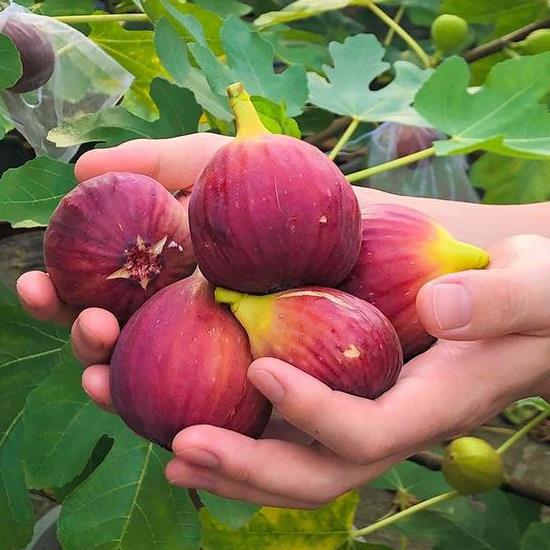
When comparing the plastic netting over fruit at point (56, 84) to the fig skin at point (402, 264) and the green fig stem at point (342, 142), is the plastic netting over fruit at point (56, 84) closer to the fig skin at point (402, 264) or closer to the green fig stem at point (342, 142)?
the green fig stem at point (342, 142)

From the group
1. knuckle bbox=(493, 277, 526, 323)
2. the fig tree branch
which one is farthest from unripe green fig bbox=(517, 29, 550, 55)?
knuckle bbox=(493, 277, 526, 323)

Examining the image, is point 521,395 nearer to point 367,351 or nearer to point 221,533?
point 367,351

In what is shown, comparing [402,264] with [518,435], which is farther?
[518,435]

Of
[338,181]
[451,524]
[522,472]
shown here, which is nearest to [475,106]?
[338,181]

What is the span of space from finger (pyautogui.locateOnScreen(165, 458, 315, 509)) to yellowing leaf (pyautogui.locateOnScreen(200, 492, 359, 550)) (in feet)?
1.42

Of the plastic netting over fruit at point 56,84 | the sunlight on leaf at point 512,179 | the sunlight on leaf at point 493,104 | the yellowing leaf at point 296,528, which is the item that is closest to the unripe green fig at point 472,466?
the yellowing leaf at point 296,528

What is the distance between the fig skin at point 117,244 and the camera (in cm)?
57

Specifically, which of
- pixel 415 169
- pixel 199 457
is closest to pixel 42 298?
pixel 199 457

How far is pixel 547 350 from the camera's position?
653 millimetres

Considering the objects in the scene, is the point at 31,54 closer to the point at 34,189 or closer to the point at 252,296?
the point at 34,189

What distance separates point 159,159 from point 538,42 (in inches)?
24.7

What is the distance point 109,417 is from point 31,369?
110 mm

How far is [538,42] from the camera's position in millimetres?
1155

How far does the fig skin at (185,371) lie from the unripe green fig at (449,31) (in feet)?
2.70
